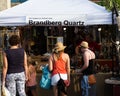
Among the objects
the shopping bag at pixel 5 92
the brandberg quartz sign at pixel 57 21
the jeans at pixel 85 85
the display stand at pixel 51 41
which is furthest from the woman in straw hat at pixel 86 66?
the display stand at pixel 51 41

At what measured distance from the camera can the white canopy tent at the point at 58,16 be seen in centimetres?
1132

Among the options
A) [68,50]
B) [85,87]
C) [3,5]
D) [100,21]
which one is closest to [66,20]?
[100,21]

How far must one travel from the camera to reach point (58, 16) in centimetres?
1147

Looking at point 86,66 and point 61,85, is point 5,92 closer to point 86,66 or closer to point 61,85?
point 61,85

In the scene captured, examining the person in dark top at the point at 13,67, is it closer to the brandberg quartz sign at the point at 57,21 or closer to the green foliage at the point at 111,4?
the brandberg quartz sign at the point at 57,21

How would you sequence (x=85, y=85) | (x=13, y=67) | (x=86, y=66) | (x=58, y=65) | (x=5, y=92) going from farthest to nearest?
(x=85, y=85)
(x=86, y=66)
(x=58, y=65)
(x=13, y=67)
(x=5, y=92)

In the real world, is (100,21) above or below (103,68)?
above

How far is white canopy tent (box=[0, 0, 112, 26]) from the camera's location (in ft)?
37.1

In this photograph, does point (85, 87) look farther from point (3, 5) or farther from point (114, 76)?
point (3, 5)

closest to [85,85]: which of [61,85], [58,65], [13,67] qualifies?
[61,85]

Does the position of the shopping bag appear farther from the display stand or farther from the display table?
the display stand

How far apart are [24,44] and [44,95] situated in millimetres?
2279

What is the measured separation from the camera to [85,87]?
10.9 metres

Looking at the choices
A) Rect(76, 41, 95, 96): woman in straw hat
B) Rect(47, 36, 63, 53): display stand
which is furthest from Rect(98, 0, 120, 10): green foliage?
Rect(47, 36, 63, 53): display stand
